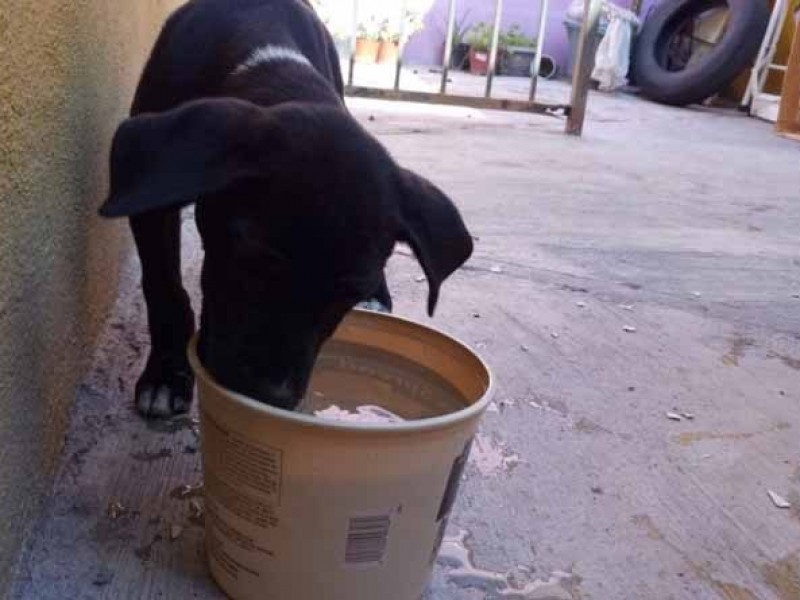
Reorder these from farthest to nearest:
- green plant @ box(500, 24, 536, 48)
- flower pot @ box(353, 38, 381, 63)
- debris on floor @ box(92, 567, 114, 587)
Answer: green plant @ box(500, 24, 536, 48) < flower pot @ box(353, 38, 381, 63) < debris on floor @ box(92, 567, 114, 587)

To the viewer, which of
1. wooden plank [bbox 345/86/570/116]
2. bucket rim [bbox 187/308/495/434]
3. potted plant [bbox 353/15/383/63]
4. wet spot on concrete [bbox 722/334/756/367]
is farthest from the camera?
potted plant [bbox 353/15/383/63]

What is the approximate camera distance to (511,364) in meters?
2.52

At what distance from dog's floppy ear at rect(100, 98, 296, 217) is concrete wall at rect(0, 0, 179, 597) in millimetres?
153

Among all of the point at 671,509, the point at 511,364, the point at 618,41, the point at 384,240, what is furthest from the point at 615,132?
the point at 384,240

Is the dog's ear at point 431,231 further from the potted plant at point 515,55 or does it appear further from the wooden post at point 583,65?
the potted plant at point 515,55

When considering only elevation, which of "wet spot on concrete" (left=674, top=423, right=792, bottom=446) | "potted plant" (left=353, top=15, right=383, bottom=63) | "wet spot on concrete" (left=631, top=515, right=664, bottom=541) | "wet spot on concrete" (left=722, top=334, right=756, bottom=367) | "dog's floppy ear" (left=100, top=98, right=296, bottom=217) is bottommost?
"potted plant" (left=353, top=15, right=383, bottom=63)

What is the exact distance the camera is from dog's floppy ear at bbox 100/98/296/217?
4.25 feet

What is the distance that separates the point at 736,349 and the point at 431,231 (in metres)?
1.61

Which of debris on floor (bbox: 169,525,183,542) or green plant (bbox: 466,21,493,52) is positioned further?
green plant (bbox: 466,21,493,52)

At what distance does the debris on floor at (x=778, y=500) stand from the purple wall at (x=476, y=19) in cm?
1026

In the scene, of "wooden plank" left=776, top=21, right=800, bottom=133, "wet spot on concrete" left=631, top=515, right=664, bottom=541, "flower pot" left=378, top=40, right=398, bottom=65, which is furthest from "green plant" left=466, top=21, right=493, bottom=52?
"wet spot on concrete" left=631, top=515, right=664, bottom=541

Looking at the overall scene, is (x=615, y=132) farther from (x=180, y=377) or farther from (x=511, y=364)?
(x=180, y=377)

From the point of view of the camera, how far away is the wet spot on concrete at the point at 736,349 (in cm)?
273

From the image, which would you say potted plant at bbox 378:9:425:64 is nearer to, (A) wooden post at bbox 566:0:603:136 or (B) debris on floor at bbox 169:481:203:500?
(A) wooden post at bbox 566:0:603:136
